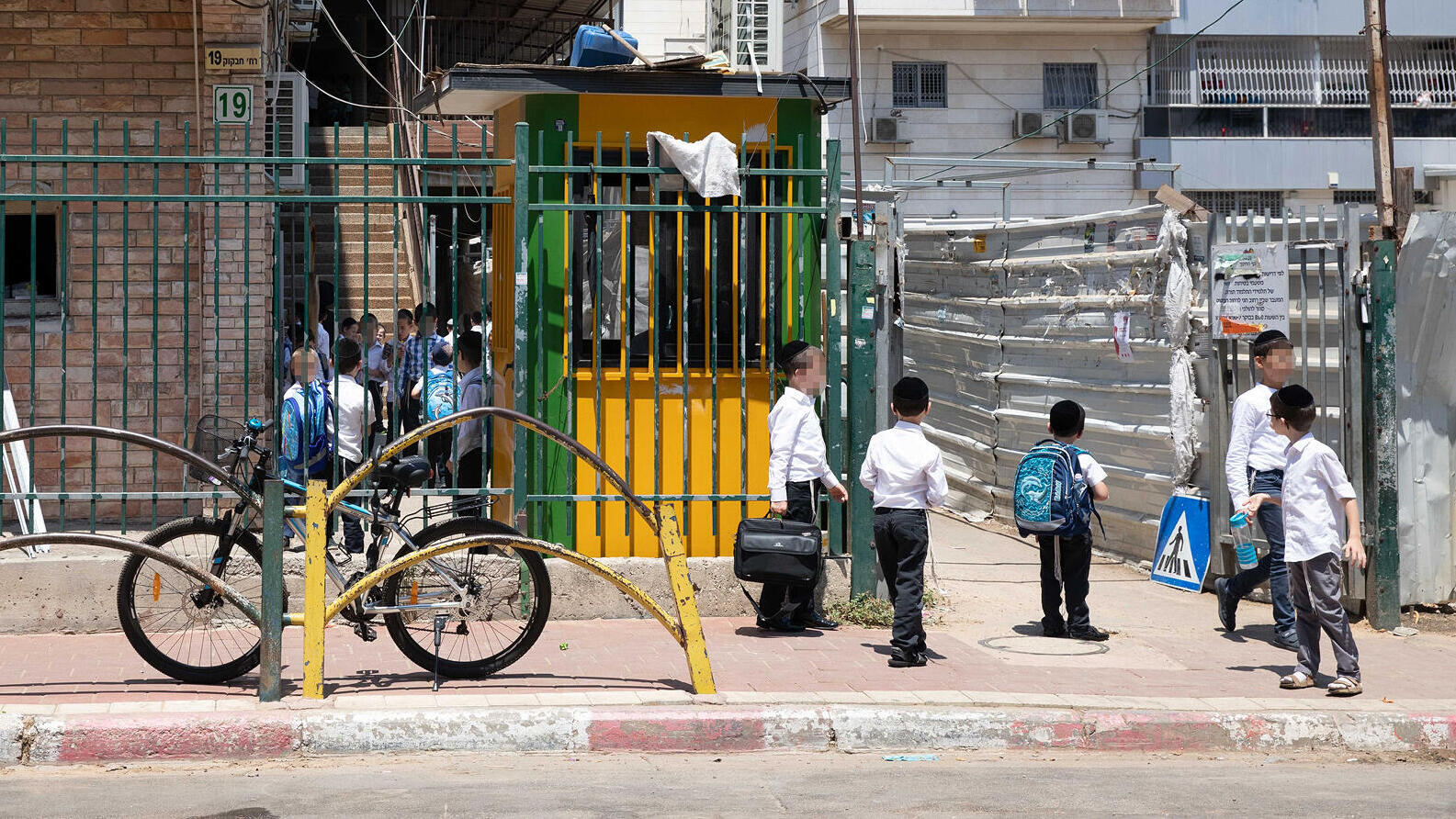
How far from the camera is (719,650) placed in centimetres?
772

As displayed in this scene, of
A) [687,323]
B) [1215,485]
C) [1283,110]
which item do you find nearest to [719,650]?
[687,323]

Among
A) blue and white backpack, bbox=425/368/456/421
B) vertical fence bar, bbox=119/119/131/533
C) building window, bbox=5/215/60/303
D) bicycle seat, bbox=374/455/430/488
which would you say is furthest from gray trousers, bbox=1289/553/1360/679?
building window, bbox=5/215/60/303

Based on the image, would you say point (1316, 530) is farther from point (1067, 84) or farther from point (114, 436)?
point (1067, 84)

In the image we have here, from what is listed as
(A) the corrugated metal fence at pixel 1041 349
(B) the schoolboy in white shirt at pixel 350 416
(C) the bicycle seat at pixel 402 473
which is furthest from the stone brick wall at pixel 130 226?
(A) the corrugated metal fence at pixel 1041 349

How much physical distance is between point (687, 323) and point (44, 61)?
209 inches

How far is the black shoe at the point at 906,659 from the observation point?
7.37 m

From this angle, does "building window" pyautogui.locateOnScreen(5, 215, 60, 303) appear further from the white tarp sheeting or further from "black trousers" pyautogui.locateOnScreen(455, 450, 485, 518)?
the white tarp sheeting

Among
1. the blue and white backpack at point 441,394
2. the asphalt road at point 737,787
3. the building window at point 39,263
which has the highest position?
the building window at point 39,263

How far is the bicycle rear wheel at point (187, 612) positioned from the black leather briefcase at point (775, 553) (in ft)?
8.04

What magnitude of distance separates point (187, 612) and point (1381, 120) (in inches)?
292

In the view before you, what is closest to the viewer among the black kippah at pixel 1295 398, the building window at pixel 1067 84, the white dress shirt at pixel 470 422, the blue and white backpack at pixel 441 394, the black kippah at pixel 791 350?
the black kippah at pixel 1295 398

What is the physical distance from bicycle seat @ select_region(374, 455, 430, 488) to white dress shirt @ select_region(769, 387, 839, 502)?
6.26 ft

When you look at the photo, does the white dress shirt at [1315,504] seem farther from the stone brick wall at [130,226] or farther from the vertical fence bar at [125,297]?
the stone brick wall at [130,226]

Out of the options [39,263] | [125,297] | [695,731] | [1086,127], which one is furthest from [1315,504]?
[1086,127]
